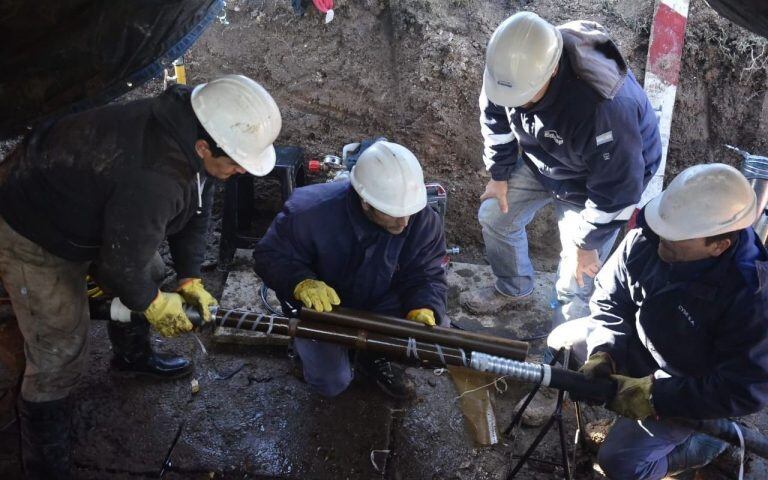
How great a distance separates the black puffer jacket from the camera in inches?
93.7

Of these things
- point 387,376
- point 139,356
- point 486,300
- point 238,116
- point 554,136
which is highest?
point 238,116

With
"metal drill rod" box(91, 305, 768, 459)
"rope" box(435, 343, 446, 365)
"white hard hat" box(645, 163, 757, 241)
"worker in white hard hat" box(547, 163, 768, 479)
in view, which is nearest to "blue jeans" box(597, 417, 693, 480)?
"worker in white hard hat" box(547, 163, 768, 479)

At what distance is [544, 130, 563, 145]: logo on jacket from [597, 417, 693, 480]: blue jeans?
1.70 meters

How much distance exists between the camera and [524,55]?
3.17 metres

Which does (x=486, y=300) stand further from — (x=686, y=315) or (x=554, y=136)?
(x=686, y=315)

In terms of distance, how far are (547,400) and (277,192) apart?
3031 millimetres

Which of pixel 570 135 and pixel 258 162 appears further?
pixel 570 135

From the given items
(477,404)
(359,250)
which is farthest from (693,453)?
(359,250)

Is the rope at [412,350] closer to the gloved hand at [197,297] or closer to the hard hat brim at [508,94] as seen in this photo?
the gloved hand at [197,297]

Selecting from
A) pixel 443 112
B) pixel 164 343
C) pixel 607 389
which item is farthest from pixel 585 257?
pixel 164 343

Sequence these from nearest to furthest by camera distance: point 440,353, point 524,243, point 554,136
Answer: point 440,353
point 554,136
point 524,243

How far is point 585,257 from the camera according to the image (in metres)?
3.72

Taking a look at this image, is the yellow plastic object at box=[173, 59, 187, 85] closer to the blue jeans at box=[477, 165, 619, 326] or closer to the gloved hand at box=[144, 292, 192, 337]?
the gloved hand at box=[144, 292, 192, 337]

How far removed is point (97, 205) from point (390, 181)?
1380 mm
